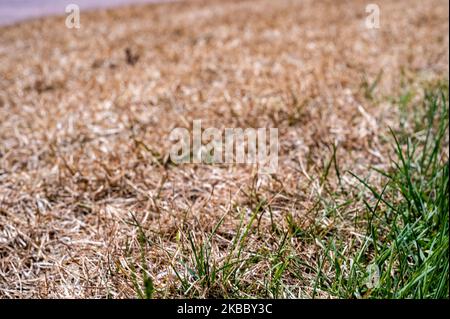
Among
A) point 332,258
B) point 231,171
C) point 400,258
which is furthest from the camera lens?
point 231,171

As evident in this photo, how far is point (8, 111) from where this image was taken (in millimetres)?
2832

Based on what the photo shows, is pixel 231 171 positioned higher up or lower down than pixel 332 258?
higher up

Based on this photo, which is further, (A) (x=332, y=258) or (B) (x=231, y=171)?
(B) (x=231, y=171)

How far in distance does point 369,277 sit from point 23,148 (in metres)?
1.83

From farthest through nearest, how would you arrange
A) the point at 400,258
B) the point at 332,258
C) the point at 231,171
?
the point at 231,171 → the point at 332,258 → the point at 400,258

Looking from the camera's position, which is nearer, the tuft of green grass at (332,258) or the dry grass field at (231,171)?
the tuft of green grass at (332,258)

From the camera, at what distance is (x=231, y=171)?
1995mm

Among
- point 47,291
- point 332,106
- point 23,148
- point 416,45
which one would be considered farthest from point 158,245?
point 416,45

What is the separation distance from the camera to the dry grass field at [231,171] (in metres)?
1.35

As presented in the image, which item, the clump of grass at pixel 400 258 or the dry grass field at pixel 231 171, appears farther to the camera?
the dry grass field at pixel 231 171

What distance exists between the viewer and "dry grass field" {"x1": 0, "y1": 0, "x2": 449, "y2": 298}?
4.42 ft

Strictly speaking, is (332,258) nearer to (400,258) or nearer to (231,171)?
(400,258)

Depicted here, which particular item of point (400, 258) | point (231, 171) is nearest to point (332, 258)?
point (400, 258)

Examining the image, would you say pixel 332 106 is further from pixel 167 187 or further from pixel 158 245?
pixel 158 245
